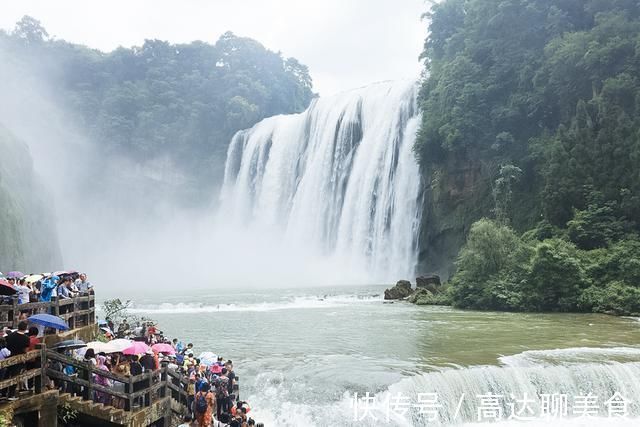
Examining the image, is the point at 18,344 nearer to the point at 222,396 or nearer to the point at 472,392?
the point at 222,396

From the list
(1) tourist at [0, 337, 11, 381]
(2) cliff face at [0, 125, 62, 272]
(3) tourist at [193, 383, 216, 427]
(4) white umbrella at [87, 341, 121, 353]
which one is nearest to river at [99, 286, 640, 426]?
(3) tourist at [193, 383, 216, 427]

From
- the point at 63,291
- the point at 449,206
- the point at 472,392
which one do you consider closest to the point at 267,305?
the point at 449,206

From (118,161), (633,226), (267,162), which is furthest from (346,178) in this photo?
(118,161)

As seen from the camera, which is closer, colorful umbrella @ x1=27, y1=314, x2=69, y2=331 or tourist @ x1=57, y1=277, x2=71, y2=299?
colorful umbrella @ x1=27, y1=314, x2=69, y2=331

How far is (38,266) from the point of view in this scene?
44.7 m

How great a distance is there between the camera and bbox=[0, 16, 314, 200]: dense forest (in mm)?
76312

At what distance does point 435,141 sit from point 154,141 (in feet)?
146

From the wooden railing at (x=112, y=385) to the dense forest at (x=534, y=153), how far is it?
21.5 m

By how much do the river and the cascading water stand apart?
19.8m

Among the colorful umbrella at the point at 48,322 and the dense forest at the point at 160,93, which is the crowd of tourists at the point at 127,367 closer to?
the colorful umbrella at the point at 48,322

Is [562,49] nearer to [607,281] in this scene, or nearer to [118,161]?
[607,281]

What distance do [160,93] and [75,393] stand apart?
7488cm

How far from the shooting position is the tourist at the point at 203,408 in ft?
35.6

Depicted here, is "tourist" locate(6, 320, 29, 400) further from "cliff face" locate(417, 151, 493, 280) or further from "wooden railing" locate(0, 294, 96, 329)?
"cliff face" locate(417, 151, 493, 280)
